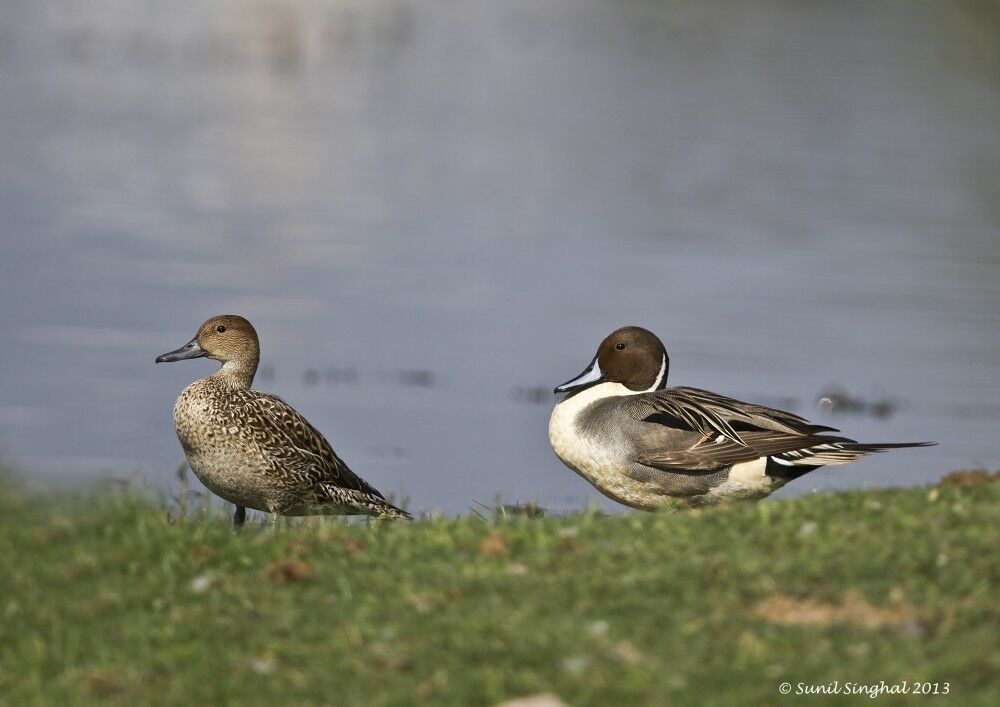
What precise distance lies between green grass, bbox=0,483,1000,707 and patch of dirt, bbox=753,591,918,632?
1 cm

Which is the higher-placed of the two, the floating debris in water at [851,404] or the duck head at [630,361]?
the duck head at [630,361]

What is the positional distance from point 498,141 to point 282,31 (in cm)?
1316

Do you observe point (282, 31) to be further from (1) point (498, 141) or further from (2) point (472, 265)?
(2) point (472, 265)

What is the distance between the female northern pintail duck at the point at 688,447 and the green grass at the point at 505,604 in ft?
4.08

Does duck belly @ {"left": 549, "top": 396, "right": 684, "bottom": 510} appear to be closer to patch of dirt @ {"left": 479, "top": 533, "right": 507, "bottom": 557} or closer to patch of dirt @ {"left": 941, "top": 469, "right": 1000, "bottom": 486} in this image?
patch of dirt @ {"left": 941, "top": 469, "right": 1000, "bottom": 486}

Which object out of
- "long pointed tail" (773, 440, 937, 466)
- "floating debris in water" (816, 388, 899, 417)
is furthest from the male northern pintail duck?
"floating debris in water" (816, 388, 899, 417)

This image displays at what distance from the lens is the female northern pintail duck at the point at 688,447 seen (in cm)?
944

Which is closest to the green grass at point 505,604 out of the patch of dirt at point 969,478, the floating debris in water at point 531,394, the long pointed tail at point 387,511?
the patch of dirt at point 969,478

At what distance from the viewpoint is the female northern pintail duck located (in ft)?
31.0

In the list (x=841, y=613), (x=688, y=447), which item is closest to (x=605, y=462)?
(x=688, y=447)

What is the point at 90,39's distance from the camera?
40750 mm

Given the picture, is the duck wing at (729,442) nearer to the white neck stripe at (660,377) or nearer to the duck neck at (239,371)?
the white neck stripe at (660,377)

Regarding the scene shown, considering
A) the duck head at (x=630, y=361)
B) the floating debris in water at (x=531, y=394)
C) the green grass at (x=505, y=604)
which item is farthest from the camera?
the floating debris in water at (x=531, y=394)

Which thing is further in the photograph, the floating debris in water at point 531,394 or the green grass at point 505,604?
the floating debris in water at point 531,394
